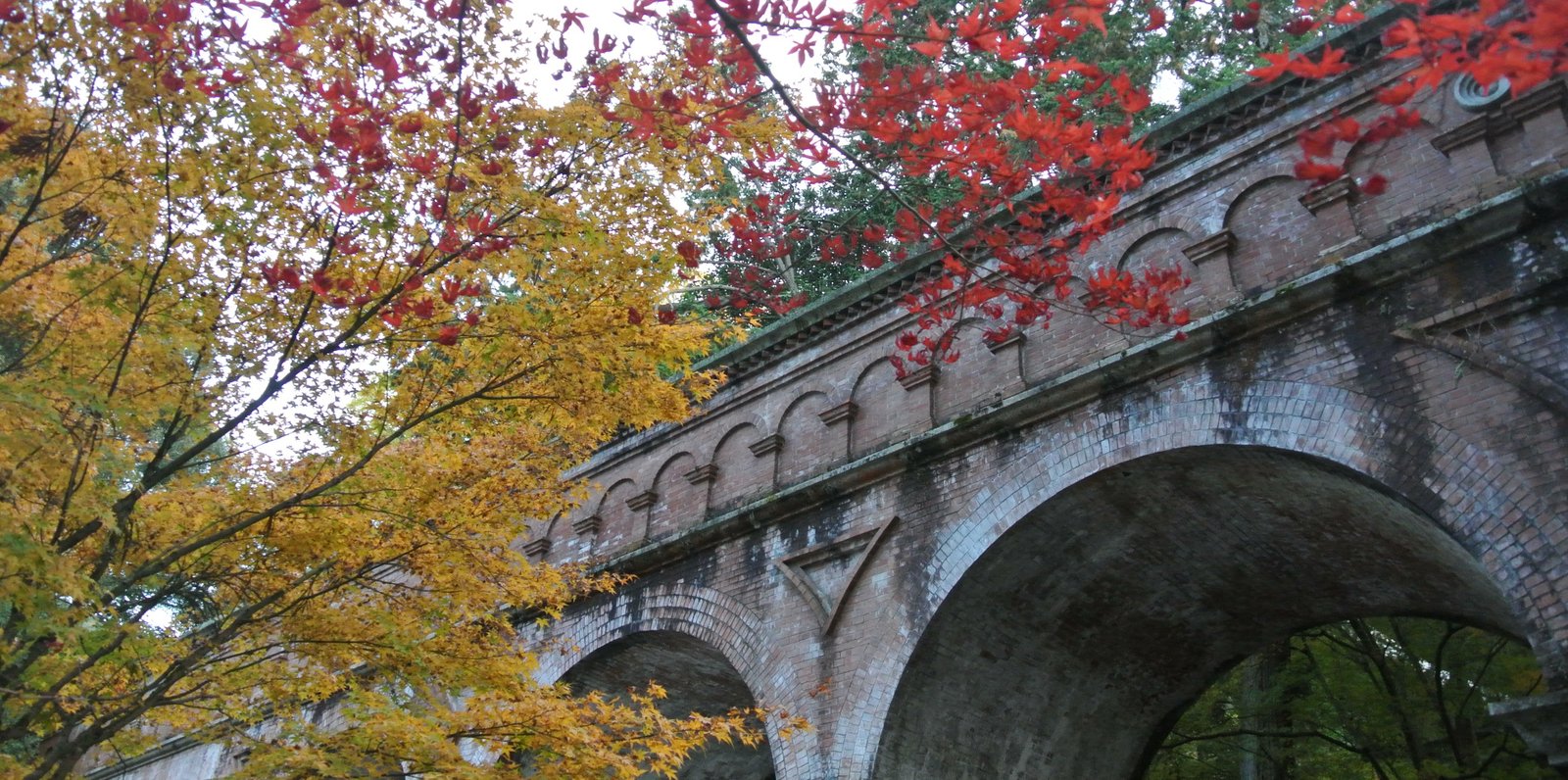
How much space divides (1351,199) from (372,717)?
275 inches

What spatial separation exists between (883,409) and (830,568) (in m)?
1.49

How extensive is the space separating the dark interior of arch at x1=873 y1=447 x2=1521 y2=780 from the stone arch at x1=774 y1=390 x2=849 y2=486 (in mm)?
2095

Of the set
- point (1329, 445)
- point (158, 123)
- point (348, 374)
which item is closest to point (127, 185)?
point (158, 123)

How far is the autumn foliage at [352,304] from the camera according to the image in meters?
5.34

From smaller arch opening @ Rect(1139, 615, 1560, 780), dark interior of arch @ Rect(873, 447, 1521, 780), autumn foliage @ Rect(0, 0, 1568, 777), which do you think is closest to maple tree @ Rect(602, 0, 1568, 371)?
autumn foliage @ Rect(0, 0, 1568, 777)

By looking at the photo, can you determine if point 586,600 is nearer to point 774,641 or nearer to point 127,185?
point 774,641

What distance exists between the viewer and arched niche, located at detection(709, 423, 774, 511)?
11.0 metres

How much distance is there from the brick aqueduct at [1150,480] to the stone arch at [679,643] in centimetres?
4

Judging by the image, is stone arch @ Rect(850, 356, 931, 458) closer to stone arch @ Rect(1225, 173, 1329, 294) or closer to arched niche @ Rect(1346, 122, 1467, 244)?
stone arch @ Rect(1225, 173, 1329, 294)

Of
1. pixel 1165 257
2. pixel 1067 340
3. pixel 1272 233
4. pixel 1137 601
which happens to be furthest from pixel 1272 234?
pixel 1137 601

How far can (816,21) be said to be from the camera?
15.7 ft

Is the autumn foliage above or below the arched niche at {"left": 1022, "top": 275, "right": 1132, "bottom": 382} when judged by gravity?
below

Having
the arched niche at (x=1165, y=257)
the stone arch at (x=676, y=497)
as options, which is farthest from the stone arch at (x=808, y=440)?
the arched niche at (x=1165, y=257)

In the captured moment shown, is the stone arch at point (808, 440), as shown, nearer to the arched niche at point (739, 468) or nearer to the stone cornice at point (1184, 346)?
the arched niche at point (739, 468)
